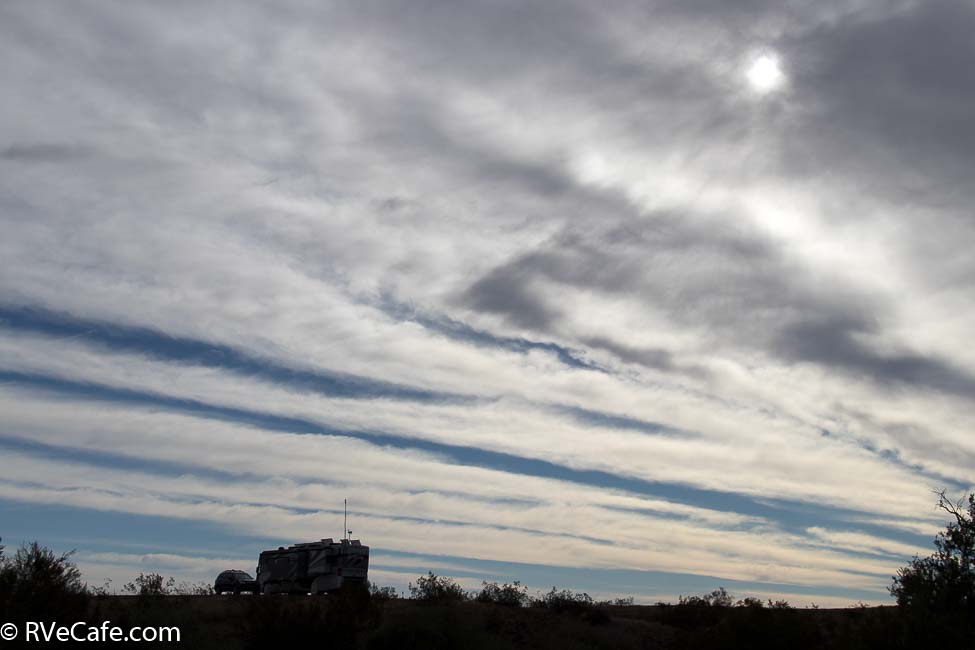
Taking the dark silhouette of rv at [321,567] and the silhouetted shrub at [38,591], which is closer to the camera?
the silhouetted shrub at [38,591]

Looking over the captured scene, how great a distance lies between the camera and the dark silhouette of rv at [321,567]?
5792 centimetres

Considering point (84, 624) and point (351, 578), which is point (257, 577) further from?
point (84, 624)

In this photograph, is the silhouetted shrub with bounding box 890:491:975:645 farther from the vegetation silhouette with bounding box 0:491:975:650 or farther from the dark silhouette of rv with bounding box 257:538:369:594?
the dark silhouette of rv with bounding box 257:538:369:594

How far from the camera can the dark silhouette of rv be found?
190 ft

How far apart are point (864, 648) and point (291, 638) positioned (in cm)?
2020

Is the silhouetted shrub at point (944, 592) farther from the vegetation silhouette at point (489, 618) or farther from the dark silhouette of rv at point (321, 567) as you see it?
the dark silhouette of rv at point (321, 567)

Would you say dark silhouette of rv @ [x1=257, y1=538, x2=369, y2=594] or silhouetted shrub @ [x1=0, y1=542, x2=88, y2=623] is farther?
dark silhouette of rv @ [x1=257, y1=538, x2=369, y2=594]

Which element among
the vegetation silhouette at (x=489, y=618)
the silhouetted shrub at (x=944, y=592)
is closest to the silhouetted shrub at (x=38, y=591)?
the vegetation silhouette at (x=489, y=618)

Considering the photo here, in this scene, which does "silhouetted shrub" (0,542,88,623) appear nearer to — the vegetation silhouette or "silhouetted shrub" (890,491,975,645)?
the vegetation silhouette

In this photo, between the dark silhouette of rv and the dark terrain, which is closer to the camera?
the dark terrain

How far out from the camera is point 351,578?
2288 inches

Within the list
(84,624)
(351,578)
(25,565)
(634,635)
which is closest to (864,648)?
(634,635)

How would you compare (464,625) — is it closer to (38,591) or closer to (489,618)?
(489,618)

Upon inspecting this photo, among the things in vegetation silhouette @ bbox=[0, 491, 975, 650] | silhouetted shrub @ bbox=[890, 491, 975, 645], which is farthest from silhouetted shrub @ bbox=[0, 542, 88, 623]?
silhouetted shrub @ bbox=[890, 491, 975, 645]
